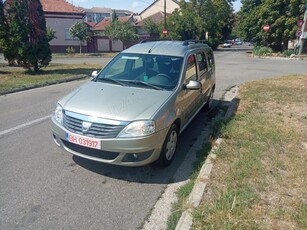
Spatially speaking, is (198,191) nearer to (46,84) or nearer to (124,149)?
(124,149)

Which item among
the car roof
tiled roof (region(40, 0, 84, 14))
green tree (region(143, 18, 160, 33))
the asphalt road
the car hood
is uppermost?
tiled roof (region(40, 0, 84, 14))

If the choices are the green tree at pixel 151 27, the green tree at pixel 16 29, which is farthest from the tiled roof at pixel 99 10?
the green tree at pixel 16 29

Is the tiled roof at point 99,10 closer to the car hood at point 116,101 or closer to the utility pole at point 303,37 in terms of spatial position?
the utility pole at point 303,37

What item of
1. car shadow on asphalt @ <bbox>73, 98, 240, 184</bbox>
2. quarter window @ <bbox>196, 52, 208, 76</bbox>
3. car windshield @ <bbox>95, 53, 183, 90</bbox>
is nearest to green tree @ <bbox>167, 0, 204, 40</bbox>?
quarter window @ <bbox>196, 52, 208, 76</bbox>

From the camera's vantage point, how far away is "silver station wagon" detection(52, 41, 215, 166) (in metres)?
3.24

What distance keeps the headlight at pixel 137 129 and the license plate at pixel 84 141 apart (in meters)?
0.32

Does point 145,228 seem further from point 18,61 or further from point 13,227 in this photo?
point 18,61

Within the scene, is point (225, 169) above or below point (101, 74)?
below

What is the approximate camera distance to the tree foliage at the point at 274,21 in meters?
30.6

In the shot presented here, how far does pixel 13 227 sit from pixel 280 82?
36.4 feet

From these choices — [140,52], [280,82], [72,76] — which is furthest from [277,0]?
[140,52]

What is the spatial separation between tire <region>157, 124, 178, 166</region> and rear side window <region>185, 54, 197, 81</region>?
107 centimetres

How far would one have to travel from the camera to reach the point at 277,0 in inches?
1220

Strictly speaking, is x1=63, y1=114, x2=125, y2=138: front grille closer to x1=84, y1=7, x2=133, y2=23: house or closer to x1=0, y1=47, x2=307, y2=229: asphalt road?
x1=0, y1=47, x2=307, y2=229: asphalt road
